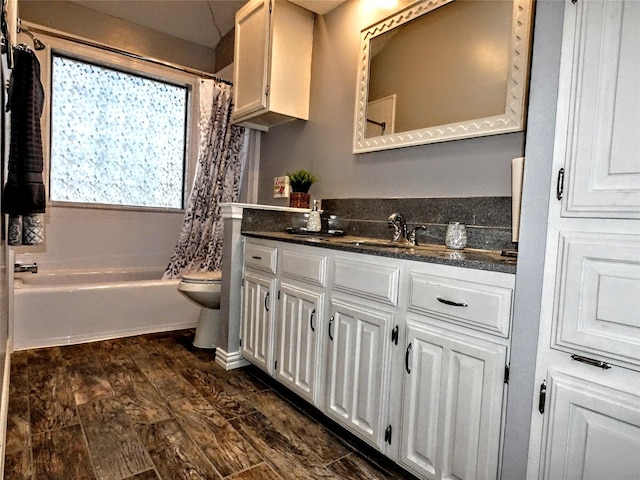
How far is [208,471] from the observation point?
137cm

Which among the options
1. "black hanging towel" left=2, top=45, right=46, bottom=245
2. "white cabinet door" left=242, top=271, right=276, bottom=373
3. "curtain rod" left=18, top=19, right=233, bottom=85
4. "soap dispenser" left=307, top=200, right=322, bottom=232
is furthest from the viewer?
"curtain rod" left=18, top=19, right=233, bottom=85

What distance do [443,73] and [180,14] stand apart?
101 inches

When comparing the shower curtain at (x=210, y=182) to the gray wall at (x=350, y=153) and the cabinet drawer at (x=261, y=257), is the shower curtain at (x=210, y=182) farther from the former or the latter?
the cabinet drawer at (x=261, y=257)

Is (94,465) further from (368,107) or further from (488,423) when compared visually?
(368,107)

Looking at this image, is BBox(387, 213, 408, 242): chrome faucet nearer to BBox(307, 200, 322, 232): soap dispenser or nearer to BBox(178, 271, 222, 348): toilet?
BBox(307, 200, 322, 232): soap dispenser

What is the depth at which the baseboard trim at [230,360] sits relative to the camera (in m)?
2.28

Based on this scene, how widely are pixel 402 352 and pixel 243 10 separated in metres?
2.59

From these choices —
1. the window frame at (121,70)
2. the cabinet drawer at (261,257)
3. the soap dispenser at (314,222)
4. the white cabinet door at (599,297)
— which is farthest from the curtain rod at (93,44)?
the white cabinet door at (599,297)

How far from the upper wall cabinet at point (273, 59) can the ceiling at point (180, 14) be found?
27.1 inches

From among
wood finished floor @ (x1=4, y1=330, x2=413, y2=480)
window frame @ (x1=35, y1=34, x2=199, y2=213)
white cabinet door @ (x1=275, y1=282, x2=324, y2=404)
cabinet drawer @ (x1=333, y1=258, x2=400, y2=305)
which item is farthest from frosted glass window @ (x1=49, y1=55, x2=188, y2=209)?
cabinet drawer @ (x1=333, y1=258, x2=400, y2=305)

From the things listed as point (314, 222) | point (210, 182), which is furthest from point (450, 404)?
point (210, 182)

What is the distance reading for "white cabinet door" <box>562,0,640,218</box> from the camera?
0.83 meters

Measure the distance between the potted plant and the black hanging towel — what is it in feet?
4.64

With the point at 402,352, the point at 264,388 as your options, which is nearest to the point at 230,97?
the point at 264,388
